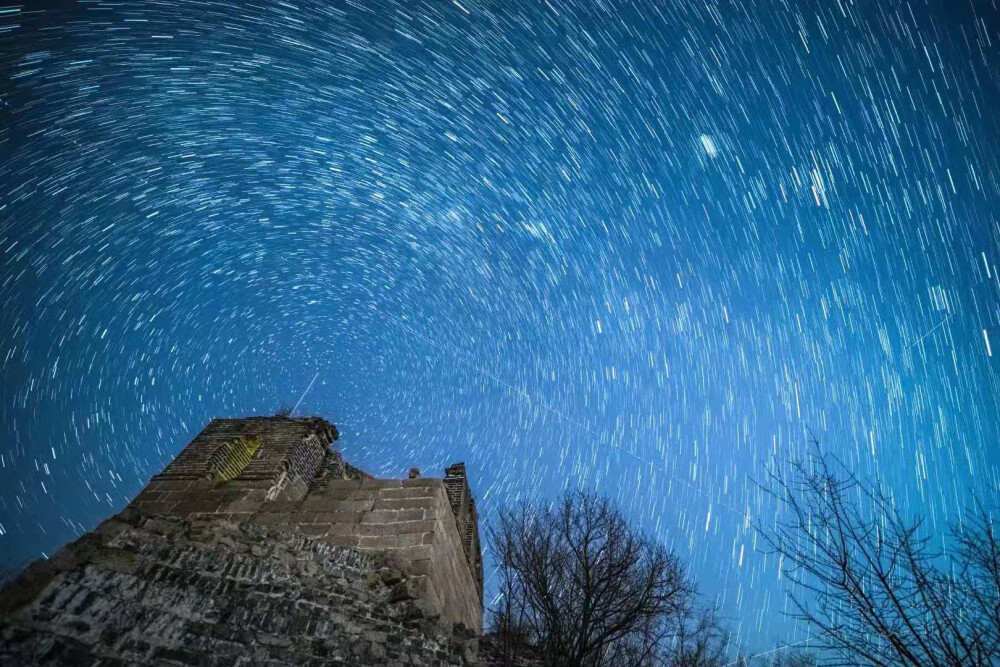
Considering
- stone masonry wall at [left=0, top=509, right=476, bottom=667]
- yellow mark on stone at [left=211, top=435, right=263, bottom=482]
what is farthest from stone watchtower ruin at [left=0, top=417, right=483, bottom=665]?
yellow mark on stone at [left=211, top=435, right=263, bottom=482]

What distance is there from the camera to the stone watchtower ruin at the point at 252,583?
410 centimetres

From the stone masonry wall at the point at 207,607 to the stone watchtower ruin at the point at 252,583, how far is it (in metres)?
0.01

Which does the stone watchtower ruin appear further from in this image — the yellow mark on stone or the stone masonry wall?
the yellow mark on stone

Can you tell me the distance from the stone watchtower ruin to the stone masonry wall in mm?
13

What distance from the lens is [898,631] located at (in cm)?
523

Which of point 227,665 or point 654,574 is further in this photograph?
point 654,574

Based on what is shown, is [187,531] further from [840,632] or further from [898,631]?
[898,631]

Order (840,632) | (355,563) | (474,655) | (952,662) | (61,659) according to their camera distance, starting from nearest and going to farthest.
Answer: (61,659), (952,662), (840,632), (474,655), (355,563)

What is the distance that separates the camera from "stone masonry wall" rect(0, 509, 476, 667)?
13.1ft

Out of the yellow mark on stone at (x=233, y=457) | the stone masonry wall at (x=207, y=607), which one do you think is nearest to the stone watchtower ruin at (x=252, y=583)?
the stone masonry wall at (x=207, y=607)

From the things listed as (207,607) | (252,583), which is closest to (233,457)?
(252,583)

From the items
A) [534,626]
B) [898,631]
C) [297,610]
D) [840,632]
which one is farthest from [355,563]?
[898,631]

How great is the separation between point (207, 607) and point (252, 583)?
59 centimetres

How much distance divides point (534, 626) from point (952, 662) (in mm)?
7262
